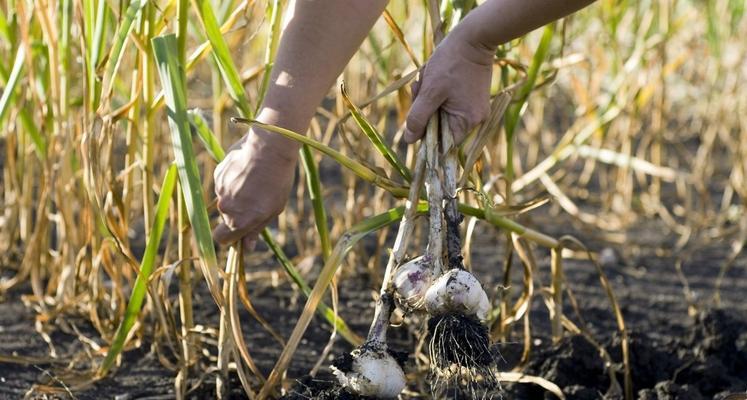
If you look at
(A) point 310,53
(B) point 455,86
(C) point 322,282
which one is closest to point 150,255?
(C) point 322,282

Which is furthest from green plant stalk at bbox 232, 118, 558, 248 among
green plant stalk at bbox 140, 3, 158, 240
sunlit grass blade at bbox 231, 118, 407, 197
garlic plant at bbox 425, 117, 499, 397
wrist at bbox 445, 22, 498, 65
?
green plant stalk at bbox 140, 3, 158, 240

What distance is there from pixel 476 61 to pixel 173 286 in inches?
41.9

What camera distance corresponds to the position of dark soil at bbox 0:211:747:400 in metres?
1.52

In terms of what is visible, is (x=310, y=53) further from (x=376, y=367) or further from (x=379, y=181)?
(x=376, y=367)

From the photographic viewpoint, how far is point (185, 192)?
1.28 meters

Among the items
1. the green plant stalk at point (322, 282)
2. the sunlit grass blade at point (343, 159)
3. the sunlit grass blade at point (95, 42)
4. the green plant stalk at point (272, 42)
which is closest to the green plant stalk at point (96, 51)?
the sunlit grass blade at point (95, 42)

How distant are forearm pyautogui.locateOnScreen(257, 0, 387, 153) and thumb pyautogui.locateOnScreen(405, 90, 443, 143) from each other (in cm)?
10

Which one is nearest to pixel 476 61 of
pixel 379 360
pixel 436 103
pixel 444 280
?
pixel 436 103

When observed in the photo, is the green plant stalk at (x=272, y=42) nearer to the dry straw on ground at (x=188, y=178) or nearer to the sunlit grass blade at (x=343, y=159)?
the dry straw on ground at (x=188, y=178)

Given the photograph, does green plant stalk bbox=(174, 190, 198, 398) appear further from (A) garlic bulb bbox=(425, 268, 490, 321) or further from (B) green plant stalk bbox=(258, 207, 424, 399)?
(A) garlic bulb bbox=(425, 268, 490, 321)

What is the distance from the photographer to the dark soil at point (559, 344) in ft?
4.98

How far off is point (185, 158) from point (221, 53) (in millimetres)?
155

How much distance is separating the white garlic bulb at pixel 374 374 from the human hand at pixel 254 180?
0.23 meters

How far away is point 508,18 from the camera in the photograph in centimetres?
110
